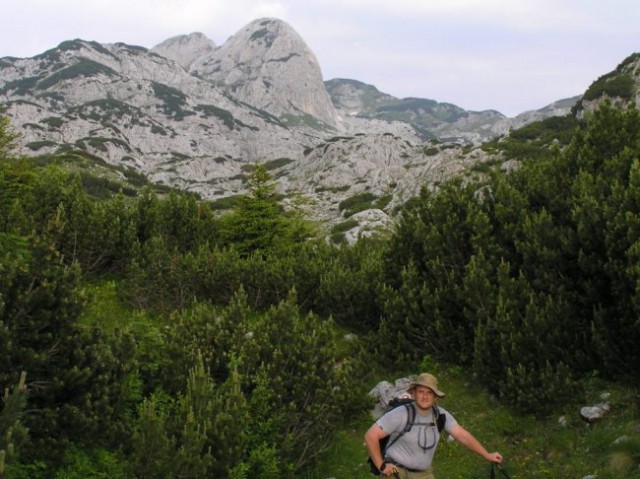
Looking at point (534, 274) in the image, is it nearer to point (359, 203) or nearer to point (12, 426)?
point (12, 426)

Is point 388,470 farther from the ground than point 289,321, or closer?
closer

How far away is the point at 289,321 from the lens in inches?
387

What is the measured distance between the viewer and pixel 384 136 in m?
114

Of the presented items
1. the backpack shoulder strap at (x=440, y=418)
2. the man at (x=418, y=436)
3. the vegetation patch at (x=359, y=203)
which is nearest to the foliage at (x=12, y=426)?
the man at (x=418, y=436)

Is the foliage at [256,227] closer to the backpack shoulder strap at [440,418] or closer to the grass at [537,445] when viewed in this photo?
the grass at [537,445]

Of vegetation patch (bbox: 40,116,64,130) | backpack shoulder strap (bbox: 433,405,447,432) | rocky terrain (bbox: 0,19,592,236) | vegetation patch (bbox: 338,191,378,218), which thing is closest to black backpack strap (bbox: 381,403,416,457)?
backpack shoulder strap (bbox: 433,405,447,432)

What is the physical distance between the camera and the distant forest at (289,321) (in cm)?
696

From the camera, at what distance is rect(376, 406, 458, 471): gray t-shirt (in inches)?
241

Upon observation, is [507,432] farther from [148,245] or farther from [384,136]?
[384,136]

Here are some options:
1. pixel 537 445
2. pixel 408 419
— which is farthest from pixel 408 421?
pixel 537 445

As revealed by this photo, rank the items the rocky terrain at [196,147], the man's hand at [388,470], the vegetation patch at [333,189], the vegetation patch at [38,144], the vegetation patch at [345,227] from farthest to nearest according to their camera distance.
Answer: the vegetation patch at [38,144] → the vegetation patch at [333,189] → the rocky terrain at [196,147] → the vegetation patch at [345,227] → the man's hand at [388,470]

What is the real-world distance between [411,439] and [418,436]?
0.31 feet

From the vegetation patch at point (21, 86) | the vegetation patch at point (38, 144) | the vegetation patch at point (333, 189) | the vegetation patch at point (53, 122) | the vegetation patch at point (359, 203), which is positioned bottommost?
the vegetation patch at point (359, 203)

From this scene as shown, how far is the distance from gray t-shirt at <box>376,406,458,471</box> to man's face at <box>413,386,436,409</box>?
124 mm
